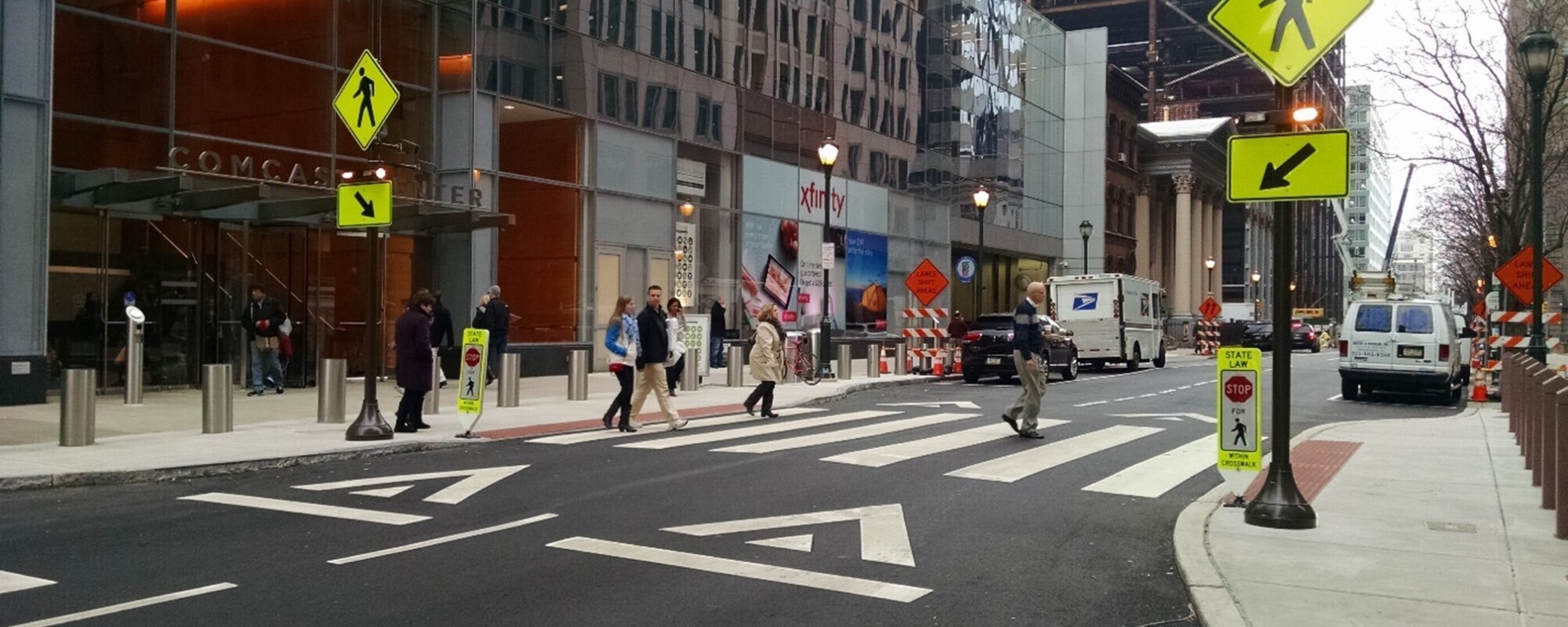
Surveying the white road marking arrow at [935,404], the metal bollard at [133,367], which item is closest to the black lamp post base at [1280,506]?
the white road marking arrow at [935,404]

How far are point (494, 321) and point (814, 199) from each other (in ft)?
52.1

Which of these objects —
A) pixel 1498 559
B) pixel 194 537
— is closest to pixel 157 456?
pixel 194 537

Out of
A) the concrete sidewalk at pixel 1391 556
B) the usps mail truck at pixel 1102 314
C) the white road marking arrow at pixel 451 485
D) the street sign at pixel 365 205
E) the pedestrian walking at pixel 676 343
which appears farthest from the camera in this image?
the usps mail truck at pixel 1102 314

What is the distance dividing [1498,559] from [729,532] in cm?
472

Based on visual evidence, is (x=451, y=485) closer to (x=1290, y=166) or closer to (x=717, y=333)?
(x=1290, y=166)

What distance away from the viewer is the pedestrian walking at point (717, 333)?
28.4 meters

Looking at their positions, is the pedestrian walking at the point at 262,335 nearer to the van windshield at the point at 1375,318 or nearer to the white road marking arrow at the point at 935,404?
the white road marking arrow at the point at 935,404

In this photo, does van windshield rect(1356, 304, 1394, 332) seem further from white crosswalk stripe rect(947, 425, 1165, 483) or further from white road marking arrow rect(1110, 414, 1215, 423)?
white crosswalk stripe rect(947, 425, 1165, 483)

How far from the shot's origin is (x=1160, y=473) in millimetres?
11438

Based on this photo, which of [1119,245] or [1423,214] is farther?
[1119,245]

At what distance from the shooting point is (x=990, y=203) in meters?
48.6

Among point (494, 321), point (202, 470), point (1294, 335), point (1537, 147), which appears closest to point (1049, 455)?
point (202, 470)

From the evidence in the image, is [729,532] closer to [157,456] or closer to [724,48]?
[157,456]

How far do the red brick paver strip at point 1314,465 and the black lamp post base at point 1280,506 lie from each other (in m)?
0.55
